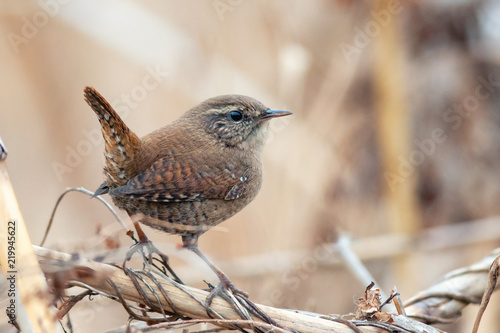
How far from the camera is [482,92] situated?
14.2 ft

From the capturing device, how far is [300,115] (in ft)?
12.4

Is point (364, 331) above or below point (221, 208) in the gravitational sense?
below

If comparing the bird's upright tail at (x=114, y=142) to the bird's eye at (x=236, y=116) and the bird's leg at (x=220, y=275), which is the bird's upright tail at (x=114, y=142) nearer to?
Answer: the bird's leg at (x=220, y=275)

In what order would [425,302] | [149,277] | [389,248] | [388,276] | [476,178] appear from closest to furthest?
[149,277]
[425,302]
[389,248]
[388,276]
[476,178]

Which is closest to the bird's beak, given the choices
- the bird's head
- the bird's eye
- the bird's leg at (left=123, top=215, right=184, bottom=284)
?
the bird's head

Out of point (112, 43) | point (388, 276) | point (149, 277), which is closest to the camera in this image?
point (149, 277)

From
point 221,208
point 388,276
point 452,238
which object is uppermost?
point 452,238

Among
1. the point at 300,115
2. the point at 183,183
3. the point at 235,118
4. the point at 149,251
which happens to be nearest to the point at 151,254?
the point at 149,251

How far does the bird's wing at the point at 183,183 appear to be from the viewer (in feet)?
6.69

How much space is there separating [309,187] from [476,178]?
1.51 meters

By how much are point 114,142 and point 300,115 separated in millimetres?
1984

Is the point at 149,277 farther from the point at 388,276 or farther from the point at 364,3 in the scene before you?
the point at 364,3

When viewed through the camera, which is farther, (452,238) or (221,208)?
(452,238)

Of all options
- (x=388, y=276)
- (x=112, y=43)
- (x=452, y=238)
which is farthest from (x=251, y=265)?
(x=112, y=43)
